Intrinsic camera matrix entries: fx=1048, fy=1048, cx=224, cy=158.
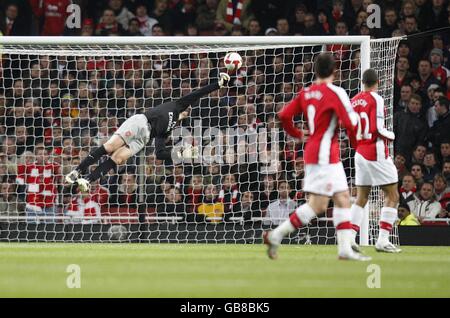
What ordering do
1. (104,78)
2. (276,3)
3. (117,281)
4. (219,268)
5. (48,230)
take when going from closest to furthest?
(117,281), (219,268), (48,230), (104,78), (276,3)

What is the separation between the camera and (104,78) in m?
16.4

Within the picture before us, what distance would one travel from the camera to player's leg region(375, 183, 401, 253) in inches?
456

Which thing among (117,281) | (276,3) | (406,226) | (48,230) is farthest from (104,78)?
(117,281)

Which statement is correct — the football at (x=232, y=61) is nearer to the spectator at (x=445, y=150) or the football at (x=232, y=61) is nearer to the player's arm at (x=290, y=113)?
the player's arm at (x=290, y=113)

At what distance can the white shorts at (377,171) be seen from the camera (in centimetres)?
1156

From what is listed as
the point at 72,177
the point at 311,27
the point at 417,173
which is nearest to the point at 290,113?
the point at 72,177

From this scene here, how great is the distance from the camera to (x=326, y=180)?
9508 mm

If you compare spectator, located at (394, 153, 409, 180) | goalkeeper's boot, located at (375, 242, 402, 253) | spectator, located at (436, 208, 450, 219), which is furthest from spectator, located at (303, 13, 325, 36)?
goalkeeper's boot, located at (375, 242, 402, 253)

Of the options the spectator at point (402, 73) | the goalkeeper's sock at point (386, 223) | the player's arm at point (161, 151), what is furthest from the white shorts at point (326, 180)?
the spectator at point (402, 73)

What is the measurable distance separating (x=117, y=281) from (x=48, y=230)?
7444mm

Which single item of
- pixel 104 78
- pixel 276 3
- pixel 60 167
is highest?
pixel 276 3

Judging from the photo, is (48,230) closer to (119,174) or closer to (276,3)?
(119,174)

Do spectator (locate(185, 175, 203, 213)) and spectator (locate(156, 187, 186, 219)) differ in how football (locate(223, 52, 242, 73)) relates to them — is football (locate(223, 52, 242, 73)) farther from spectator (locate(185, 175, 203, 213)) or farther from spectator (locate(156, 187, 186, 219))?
spectator (locate(156, 187, 186, 219))

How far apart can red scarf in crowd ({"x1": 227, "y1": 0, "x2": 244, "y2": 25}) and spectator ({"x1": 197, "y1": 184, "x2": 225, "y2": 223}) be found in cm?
405
